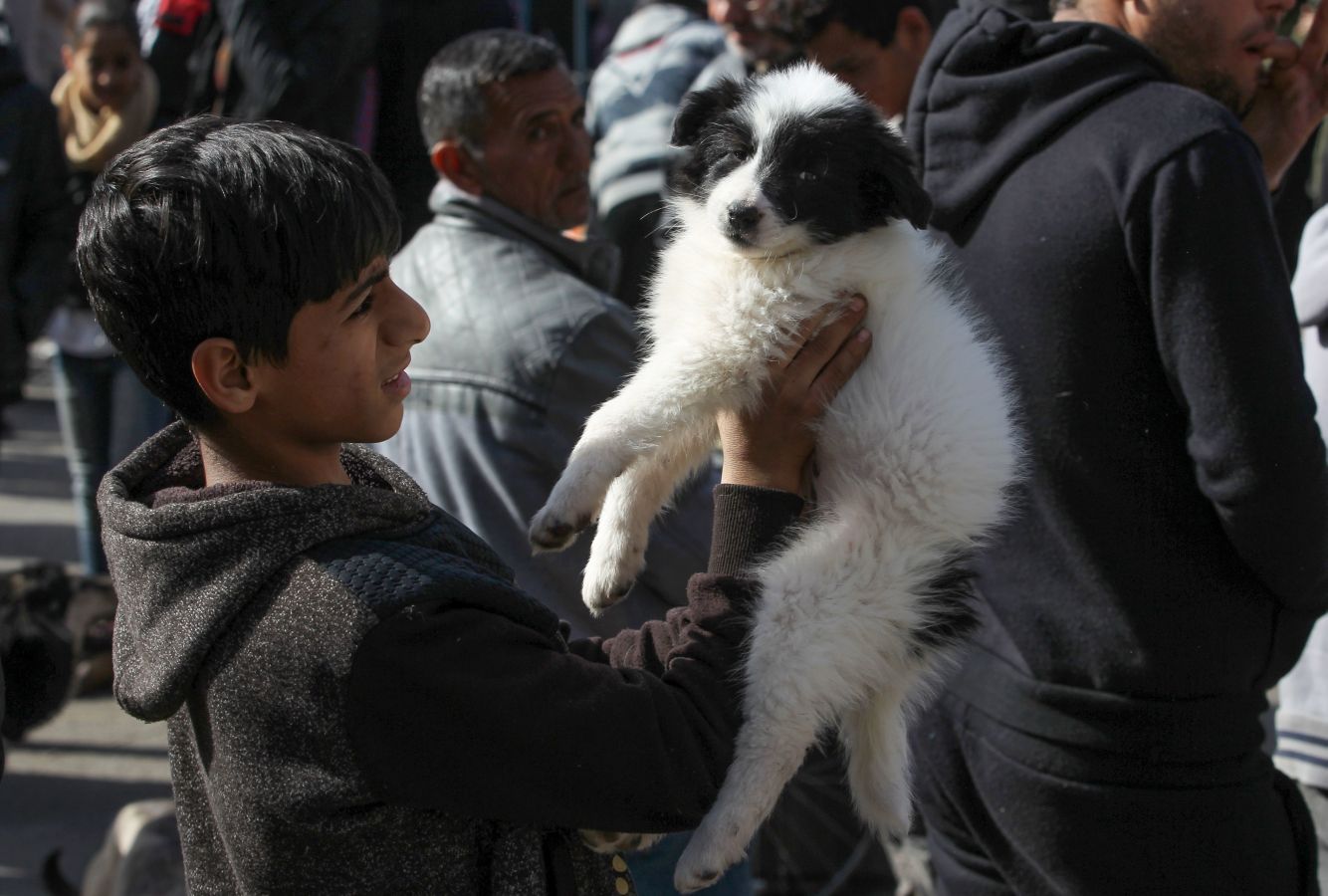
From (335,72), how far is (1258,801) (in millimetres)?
3885

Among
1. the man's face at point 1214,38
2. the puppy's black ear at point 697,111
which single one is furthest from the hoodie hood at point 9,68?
the man's face at point 1214,38

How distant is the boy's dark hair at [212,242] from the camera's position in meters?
1.47

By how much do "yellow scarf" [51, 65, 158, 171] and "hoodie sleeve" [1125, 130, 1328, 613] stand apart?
452 centimetres

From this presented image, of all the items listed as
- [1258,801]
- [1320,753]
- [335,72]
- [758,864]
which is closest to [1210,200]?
[1258,801]

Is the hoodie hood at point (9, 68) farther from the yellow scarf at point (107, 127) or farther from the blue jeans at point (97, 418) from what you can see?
the blue jeans at point (97, 418)

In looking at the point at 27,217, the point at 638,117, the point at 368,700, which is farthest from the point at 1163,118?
the point at 27,217

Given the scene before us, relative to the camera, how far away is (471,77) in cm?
312

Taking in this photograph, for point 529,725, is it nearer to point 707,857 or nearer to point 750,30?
point 707,857

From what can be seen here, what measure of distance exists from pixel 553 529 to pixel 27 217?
420 cm

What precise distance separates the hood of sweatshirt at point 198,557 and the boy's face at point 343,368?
103 millimetres

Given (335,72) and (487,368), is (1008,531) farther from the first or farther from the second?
(335,72)

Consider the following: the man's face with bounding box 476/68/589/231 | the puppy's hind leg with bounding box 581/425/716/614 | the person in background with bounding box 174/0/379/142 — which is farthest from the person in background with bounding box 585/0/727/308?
the puppy's hind leg with bounding box 581/425/716/614

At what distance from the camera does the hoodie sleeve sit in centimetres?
209

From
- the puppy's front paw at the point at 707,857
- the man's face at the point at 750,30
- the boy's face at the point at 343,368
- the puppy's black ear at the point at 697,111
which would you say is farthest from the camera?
the man's face at the point at 750,30
